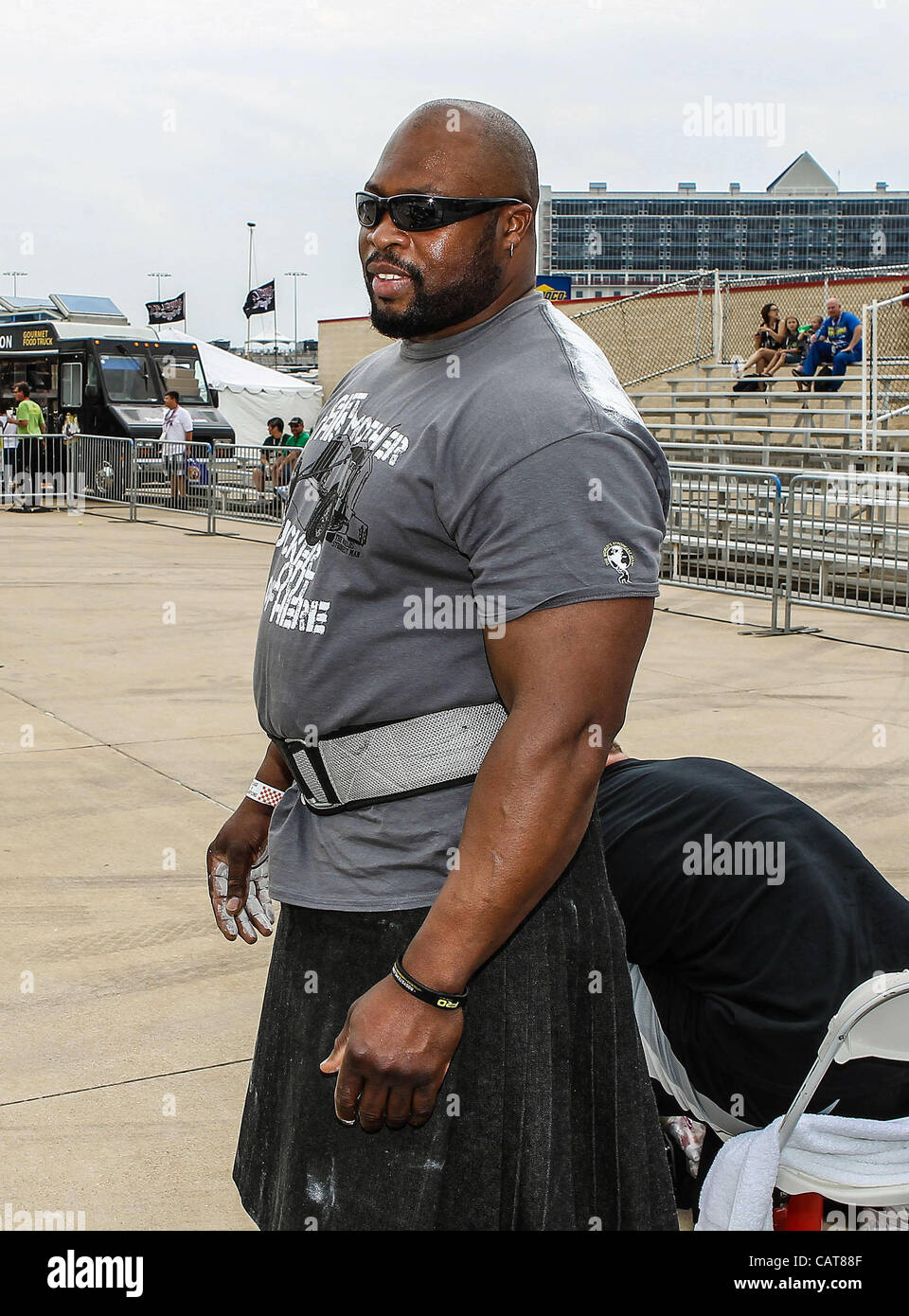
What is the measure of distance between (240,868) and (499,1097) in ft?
2.46

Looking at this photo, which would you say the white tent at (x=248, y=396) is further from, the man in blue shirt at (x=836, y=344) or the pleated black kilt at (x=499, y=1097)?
the pleated black kilt at (x=499, y=1097)

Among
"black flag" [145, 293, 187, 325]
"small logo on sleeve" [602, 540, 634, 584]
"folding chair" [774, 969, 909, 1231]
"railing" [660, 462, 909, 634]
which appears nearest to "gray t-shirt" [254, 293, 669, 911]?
"small logo on sleeve" [602, 540, 634, 584]

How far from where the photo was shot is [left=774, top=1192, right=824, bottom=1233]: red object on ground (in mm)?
2658

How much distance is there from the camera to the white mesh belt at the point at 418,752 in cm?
194

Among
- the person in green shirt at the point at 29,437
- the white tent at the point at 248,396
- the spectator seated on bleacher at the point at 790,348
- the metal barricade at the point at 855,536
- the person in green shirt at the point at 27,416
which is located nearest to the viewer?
the metal barricade at the point at 855,536

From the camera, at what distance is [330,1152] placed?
196 centimetres

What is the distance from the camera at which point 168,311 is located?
39406 millimetres

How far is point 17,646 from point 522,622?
8.52 metres

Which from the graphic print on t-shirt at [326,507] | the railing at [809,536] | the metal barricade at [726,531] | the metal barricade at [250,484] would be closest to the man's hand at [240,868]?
the graphic print on t-shirt at [326,507]

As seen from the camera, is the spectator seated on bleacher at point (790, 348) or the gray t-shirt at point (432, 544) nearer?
the gray t-shirt at point (432, 544)

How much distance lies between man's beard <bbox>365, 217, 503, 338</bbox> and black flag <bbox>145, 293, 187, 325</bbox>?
37592 millimetres

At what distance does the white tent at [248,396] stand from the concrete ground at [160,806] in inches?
836

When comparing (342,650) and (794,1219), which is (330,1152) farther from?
(794,1219)
